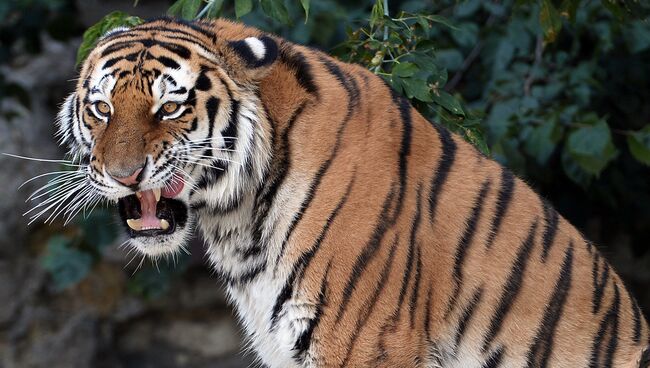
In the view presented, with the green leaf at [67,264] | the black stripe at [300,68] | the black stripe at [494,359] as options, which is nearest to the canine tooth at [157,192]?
the black stripe at [300,68]

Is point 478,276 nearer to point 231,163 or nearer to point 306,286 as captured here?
point 306,286

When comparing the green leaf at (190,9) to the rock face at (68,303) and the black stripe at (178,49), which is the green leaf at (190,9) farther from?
the rock face at (68,303)

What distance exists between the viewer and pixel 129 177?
2453 mm

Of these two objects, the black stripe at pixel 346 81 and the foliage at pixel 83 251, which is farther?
the foliage at pixel 83 251

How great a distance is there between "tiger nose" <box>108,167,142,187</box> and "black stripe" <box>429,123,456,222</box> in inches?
30.4

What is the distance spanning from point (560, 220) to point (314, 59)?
844mm

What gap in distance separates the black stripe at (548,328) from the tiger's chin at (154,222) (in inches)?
39.1

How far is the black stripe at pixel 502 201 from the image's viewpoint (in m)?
2.80

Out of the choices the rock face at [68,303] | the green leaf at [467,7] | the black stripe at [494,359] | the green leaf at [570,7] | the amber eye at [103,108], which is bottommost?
the rock face at [68,303]

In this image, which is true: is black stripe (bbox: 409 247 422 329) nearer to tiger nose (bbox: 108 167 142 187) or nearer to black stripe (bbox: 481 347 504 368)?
black stripe (bbox: 481 347 504 368)

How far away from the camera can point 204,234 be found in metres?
2.81

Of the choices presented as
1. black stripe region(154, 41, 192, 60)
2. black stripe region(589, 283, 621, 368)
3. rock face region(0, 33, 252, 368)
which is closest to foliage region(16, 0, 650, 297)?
black stripe region(154, 41, 192, 60)

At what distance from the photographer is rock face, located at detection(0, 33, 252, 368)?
6.21 meters

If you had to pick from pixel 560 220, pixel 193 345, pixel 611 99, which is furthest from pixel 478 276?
pixel 193 345
